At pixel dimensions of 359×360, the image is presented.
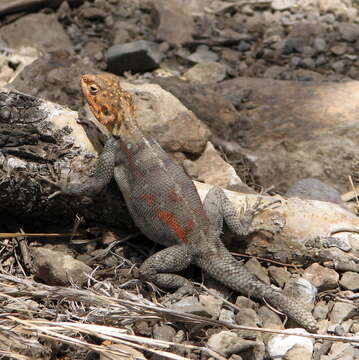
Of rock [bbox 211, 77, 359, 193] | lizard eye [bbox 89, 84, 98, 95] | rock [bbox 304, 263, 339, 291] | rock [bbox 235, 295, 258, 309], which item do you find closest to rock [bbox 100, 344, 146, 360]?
rock [bbox 235, 295, 258, 309]

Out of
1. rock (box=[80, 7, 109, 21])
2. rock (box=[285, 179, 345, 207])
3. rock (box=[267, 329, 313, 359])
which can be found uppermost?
rock (box=[80, 7, 109, 21])

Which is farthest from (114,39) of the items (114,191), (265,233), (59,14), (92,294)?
(92,294)

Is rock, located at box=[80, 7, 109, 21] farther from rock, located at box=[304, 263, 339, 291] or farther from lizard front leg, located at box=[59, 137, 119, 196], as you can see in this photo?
rock, located at box=[304, 263, 339, 291]

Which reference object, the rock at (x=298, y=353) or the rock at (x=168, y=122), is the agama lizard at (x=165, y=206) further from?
the rock at (x=168, y=122)

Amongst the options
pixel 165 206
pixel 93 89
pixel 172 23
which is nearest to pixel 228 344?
pixel 165 206

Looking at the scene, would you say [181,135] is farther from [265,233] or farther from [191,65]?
[191,65]
